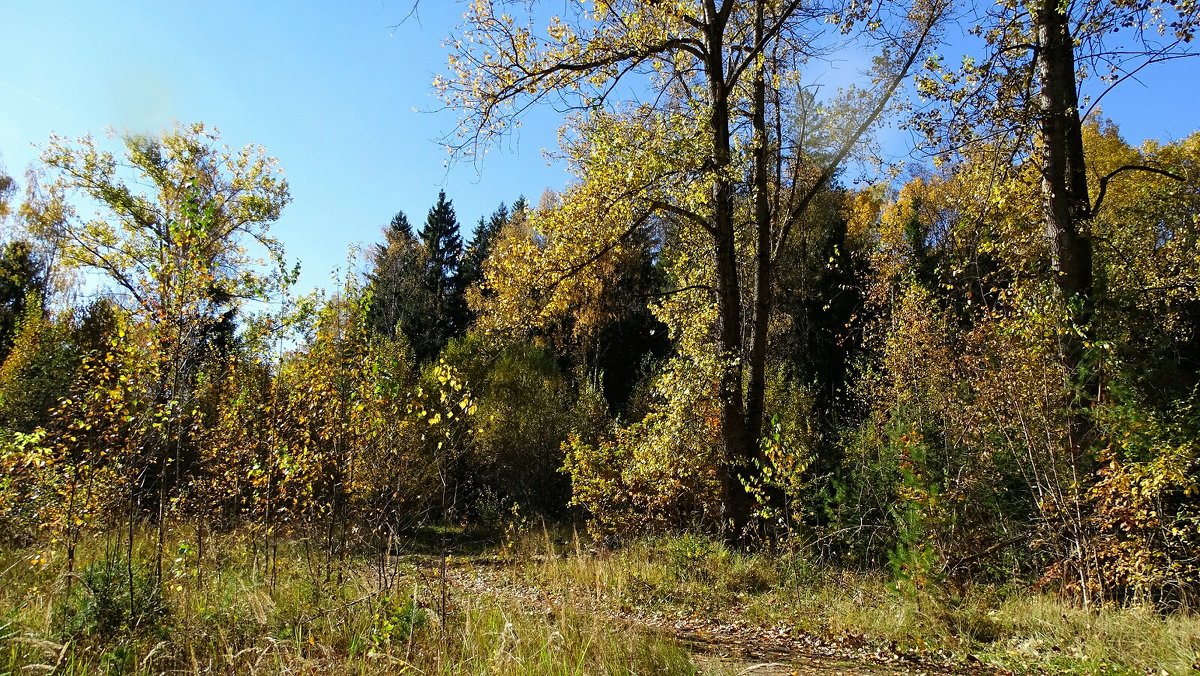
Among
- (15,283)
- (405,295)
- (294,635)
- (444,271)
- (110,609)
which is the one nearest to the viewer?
(110,609)

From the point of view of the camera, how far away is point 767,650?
492cm

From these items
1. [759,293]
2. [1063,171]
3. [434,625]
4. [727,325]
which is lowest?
[434,625]

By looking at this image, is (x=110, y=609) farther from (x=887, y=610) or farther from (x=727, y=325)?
(x=727, y=325)

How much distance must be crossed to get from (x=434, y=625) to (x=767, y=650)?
2.63m

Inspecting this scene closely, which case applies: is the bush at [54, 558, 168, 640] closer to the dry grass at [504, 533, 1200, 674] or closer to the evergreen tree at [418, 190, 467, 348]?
the dry grass at [504, 533, 1200, 674]

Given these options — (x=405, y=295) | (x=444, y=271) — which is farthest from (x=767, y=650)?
(x=444, y=271)

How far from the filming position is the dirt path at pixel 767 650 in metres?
4.34

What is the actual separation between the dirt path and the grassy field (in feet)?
0.17

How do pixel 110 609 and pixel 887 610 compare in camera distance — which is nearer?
pixel 110 609

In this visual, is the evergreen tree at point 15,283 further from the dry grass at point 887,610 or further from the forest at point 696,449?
the dry grass at point 887,610

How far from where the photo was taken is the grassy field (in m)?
3.55

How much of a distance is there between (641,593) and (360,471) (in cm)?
369

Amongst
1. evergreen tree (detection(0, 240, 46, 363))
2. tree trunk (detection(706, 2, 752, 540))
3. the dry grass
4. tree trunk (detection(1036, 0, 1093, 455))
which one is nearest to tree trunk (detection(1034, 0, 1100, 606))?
tree trunk (detection(1036, 0, 1093, 455))

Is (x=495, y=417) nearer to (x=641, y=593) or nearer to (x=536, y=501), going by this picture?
(x=536, y=501)
